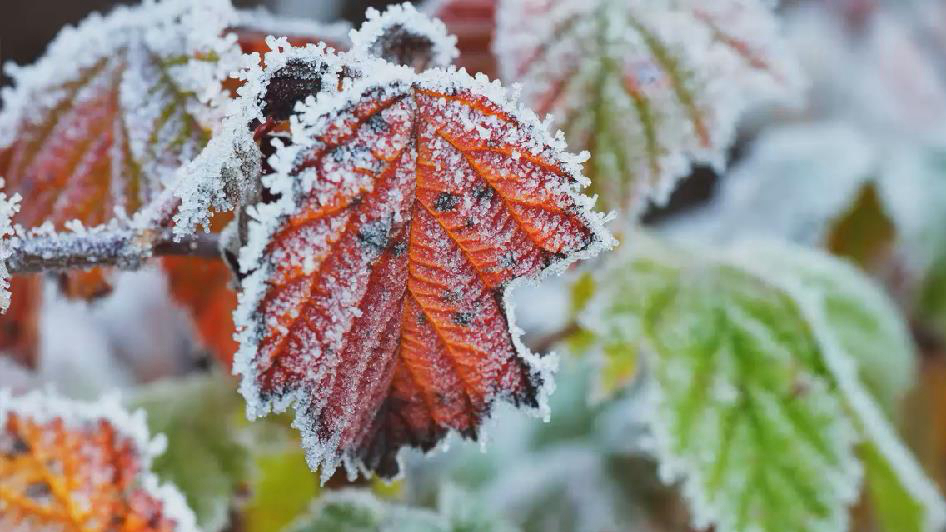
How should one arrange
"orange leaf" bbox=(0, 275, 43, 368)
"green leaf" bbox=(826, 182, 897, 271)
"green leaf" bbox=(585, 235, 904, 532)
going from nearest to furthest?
"green leaf" bbox=(585, 235, 904, 532), "orange leaf" bbox=(0, 275, 43, 368), "green leaf" bbox=(826, 182, 897, 271)

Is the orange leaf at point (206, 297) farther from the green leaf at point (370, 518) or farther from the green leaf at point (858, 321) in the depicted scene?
the green leaf at point (858, 321)

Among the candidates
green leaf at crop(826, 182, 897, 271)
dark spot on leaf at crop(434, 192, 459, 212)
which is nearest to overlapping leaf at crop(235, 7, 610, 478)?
dark spot on leaf at crop(434, 192, 459, 212)

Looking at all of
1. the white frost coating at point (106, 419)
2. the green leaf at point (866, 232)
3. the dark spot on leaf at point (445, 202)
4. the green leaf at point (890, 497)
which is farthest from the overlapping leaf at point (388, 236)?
the green leaf at point (866, 232)

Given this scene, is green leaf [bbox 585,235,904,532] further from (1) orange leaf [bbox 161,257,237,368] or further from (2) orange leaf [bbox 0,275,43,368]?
(2) orange leaf [bbox 0,275,43,368]

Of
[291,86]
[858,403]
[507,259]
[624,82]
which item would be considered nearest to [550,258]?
[507,259]

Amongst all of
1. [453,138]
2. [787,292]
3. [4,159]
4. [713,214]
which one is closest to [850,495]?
[787,292]

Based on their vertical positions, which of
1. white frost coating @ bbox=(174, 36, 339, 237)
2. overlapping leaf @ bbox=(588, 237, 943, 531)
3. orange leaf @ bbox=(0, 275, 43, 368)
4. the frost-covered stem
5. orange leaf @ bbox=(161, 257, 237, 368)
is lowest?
overlapping leaf @ bbox=(588, 237, 943, 531)

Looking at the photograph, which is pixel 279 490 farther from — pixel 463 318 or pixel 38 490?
pixel 463 318
